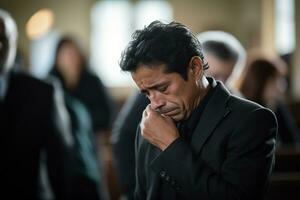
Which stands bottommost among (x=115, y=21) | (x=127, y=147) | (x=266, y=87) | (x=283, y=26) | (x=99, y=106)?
(x=115, y=21)

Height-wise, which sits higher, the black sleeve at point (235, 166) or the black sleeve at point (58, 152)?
the black sleeve at point (235, 166)

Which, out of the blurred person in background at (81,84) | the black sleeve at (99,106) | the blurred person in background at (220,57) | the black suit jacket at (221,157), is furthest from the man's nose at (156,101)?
the black sleeve at (99,106)

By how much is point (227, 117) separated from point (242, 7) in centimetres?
1565

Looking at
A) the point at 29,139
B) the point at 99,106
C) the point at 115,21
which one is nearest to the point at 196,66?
the point at 29,139

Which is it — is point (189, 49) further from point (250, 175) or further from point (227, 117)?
point (250, 175)

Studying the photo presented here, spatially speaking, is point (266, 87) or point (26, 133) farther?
point (266, 87)

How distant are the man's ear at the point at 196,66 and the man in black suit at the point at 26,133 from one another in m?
1.44

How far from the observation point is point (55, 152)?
349 cm

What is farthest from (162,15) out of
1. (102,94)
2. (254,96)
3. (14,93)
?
(14,93)

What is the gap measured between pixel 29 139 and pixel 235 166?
1.63 metres

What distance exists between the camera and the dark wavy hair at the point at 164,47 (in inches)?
81.5

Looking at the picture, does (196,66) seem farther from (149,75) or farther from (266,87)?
(266,87)

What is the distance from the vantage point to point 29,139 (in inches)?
135

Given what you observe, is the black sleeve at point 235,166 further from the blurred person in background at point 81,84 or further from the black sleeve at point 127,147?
the blurred person in background at point 81,84
